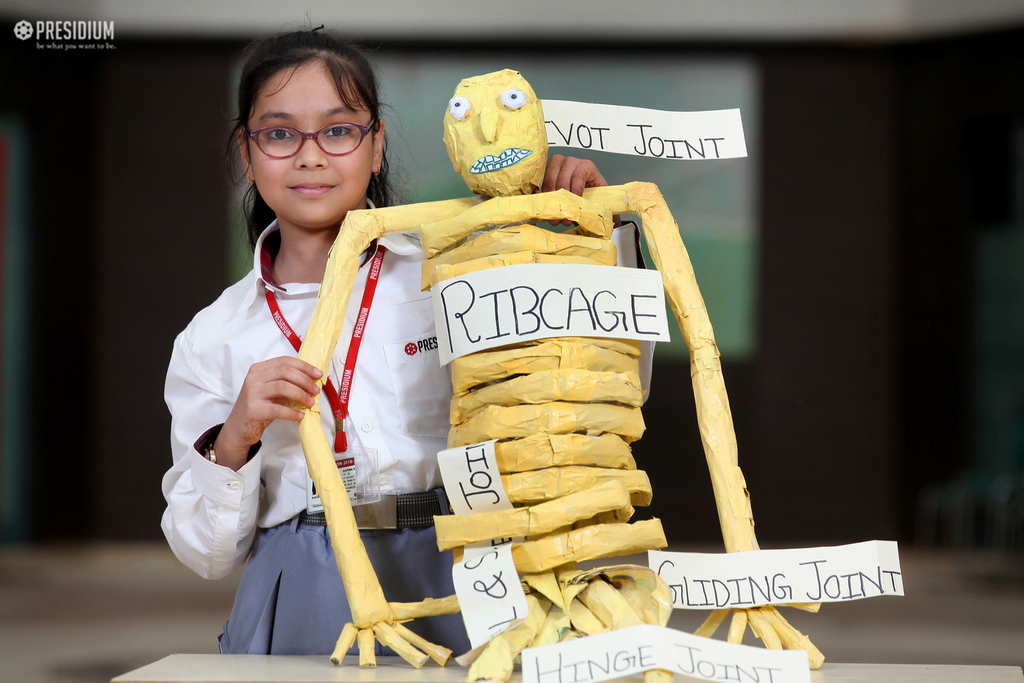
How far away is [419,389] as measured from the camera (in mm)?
1178

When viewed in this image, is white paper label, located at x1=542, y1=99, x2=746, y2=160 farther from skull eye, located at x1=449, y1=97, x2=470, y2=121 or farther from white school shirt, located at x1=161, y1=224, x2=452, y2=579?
white school shirt, located at x1=161, y1=224, x2=452, y2=579

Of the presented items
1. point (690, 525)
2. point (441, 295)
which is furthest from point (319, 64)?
point (690, 525)

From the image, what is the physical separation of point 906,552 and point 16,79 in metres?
5.73

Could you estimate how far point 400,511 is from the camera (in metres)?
1.16

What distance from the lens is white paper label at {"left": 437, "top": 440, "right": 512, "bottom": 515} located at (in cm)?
93

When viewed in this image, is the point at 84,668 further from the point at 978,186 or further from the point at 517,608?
the point at 978,186

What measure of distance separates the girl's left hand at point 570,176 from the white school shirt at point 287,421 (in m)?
0.23

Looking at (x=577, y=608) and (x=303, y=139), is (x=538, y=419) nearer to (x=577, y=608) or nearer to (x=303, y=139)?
(x=577, y=608)

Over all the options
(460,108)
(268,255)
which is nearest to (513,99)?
(460,108)

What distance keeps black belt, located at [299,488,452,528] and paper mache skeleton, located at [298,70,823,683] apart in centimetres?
17

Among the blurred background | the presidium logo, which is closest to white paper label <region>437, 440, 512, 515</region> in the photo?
the presidium logo

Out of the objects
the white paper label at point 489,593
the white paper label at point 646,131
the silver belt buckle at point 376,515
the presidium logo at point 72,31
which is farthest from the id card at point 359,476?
the presidium logo at point 72,31

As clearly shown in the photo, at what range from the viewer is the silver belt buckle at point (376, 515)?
1.14 meters

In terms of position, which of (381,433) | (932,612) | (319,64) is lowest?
(932,612)
